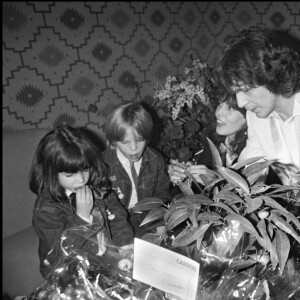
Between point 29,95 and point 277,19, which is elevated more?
point 277,19

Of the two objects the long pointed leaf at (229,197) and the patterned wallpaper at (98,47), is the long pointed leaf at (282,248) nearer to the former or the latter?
the long pointed leaf at (229,197)

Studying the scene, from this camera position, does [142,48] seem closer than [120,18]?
No

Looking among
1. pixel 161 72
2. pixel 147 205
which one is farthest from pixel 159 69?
pixel 147 205

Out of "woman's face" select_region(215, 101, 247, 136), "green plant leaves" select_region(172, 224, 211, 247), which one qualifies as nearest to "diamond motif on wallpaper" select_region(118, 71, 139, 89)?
"woman's face" select_region(215, 101, 247, 136)

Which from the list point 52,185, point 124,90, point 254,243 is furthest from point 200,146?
point 254,243

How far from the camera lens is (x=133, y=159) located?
58.8 inches

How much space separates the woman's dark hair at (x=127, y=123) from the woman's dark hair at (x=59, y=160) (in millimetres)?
208

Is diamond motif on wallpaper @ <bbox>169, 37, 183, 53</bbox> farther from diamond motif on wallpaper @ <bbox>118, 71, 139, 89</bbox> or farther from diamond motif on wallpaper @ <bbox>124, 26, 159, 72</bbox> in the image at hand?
diamond motif on wallpaper @ <bbox>118, 71, 139, 89</bbox>

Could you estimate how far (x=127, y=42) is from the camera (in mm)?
2049

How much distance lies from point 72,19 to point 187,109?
2.86ft

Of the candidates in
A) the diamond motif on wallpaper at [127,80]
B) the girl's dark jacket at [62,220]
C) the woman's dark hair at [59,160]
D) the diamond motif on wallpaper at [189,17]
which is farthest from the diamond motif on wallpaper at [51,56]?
the diamond motif on wallpaper at [189,17]

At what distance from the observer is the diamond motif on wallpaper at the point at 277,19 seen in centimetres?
213

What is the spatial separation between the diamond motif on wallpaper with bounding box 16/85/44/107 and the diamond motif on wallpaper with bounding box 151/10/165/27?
1.00m

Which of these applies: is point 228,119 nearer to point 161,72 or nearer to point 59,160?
point 59,160
